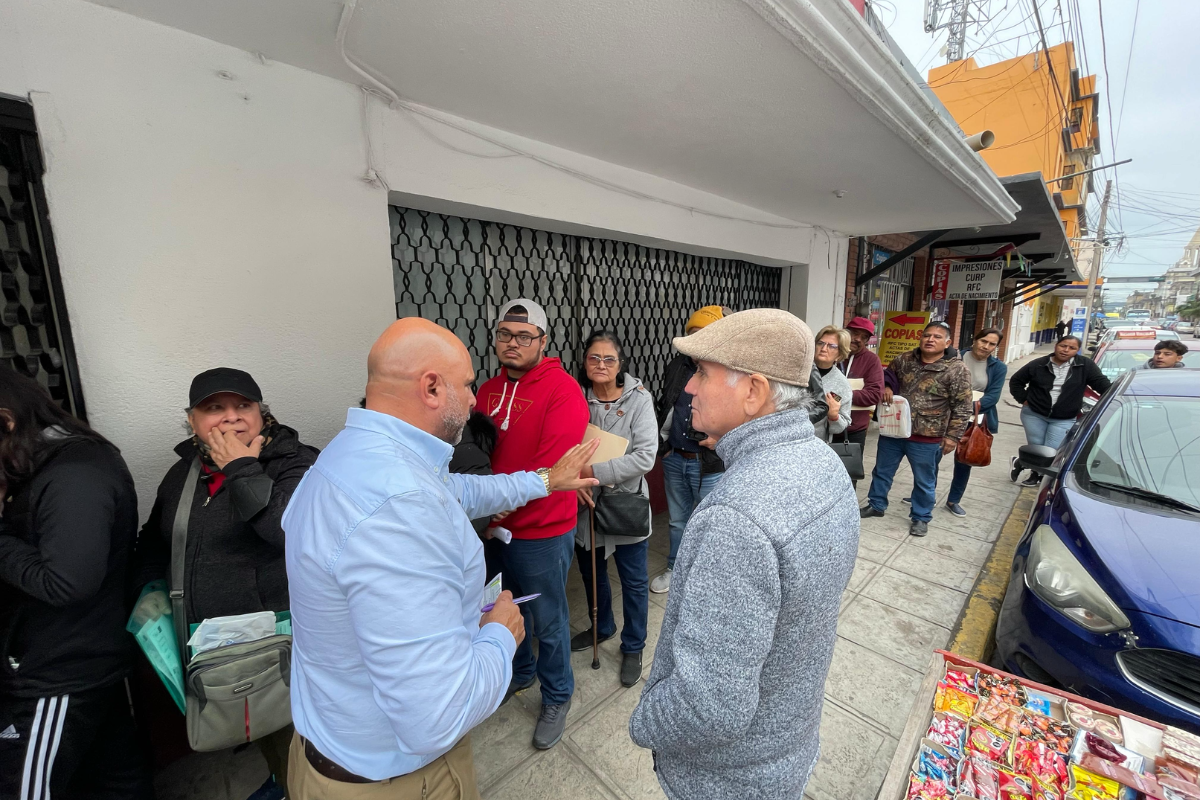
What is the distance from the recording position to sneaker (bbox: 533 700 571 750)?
213 centimetres

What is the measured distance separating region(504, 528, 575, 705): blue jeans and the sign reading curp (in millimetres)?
8810

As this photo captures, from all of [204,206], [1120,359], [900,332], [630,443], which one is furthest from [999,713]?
[1120,359]

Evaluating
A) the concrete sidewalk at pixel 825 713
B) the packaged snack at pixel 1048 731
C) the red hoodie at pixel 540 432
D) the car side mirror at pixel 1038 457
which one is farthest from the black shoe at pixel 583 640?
the car side mirror at pixel 1038 457

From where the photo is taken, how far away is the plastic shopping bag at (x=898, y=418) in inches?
155

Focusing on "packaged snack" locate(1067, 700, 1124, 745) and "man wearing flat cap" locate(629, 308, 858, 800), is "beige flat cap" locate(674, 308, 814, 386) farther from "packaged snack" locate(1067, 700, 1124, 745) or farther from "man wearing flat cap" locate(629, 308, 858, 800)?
"packaged snack" locate(1067, 700, 1124, 745)

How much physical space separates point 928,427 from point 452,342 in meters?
4.23

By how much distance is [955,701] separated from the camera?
5.43ft

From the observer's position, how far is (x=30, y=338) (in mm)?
1678

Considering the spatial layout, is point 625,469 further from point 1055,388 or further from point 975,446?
point 1055,388

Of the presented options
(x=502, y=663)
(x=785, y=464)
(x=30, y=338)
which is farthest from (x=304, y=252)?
(x=785, y=464)

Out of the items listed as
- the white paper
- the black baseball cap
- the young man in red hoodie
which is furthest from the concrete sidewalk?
the black baseball cap

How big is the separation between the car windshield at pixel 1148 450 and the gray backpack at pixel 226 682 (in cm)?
383

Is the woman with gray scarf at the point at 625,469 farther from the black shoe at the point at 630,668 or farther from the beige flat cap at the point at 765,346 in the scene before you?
the beige flat cap at the point at 765,346

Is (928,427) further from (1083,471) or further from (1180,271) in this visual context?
(1180,271)
